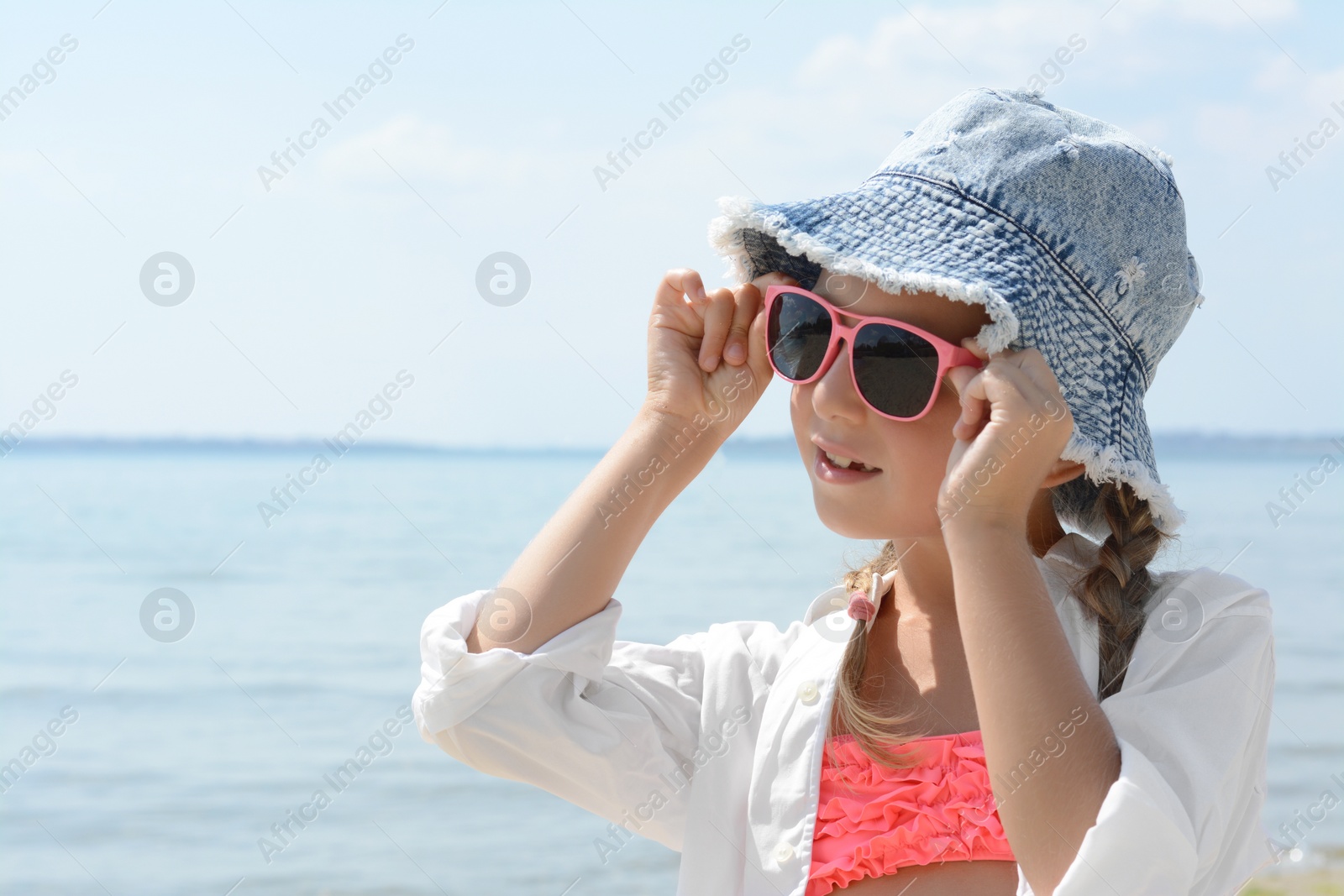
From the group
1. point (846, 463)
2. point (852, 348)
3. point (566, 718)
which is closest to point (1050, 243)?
point (852, 348)

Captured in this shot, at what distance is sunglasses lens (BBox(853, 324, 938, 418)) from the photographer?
184cm

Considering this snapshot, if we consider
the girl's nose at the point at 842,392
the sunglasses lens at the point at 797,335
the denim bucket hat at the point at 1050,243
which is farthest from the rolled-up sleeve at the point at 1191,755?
the sunglasses lens at the point at 797,335

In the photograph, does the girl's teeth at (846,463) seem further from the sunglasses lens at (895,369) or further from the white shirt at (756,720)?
the white shirt at (756,720)

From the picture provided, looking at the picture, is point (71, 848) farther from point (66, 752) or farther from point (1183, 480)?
point (1183, 480)

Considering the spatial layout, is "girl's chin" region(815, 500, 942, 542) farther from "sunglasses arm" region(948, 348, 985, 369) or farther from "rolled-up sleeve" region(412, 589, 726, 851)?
"rolled-up sleeve" region(412, 589, 726, 851)

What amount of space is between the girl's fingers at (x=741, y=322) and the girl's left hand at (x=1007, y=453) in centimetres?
56

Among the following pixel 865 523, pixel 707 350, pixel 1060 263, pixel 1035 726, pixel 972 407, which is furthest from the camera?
pixel 707 350

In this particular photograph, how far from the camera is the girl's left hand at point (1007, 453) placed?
166 cm

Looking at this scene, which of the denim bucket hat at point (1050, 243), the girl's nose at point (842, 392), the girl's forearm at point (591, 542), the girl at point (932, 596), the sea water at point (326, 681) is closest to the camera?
the girl at point (932, 596)

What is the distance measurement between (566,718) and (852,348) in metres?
0.80

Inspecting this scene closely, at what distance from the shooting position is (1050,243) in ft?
6.07

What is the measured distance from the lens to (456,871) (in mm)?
6629

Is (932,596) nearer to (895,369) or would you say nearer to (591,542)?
(895,369)

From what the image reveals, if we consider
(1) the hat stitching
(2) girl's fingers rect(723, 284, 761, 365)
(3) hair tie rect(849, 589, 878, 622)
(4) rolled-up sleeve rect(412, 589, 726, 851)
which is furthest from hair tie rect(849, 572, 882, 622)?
(1) the hat stitching
